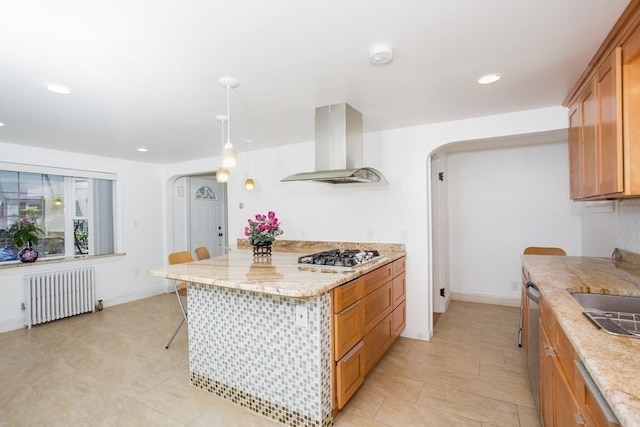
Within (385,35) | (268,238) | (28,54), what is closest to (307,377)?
(268,238)

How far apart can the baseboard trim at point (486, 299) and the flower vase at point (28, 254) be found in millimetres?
5633

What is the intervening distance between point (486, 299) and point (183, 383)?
156 inches

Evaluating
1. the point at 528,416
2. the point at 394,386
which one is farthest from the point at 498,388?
the point at 394,386

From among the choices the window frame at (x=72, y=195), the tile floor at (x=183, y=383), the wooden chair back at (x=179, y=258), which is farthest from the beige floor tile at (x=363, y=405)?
the window frame at (x=72, y=195)

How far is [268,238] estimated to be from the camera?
Result: 9.85 ft

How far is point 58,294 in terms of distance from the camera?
3916 millimetres

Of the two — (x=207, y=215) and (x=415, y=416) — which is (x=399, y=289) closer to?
(x=415, y=416)

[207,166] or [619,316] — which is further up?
[207,166]

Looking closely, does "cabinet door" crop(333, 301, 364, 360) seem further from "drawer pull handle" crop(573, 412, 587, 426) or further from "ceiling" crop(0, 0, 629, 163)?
"ceiling" crop(0, 0, 629, 163)

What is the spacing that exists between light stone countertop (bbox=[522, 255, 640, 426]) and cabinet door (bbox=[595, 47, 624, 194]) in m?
0.54

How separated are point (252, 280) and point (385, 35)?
1.57 metres

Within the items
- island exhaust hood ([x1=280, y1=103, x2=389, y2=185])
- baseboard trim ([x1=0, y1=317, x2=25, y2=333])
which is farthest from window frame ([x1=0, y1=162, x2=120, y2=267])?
island exhaust hood ([x1=280, y1=103, x2=389, y2=185])

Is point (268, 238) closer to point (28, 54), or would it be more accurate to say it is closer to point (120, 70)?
point (120, 70)

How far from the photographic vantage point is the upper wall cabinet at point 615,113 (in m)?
1.46
